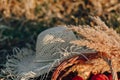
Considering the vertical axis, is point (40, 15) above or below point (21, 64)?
above

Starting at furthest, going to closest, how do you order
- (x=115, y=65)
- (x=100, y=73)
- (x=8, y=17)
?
(x=8, y=17)
(x=100, y=73)
(x=115, y=65)

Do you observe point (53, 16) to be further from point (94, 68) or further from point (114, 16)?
point (94, 68)

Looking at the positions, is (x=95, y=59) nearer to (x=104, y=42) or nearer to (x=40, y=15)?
(x=104, y=42)

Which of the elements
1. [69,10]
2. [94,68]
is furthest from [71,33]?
[69,10]

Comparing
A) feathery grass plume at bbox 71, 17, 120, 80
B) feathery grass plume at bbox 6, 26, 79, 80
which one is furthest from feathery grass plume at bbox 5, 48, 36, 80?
feathery grass plume at bbox 71, 17, 120, 80

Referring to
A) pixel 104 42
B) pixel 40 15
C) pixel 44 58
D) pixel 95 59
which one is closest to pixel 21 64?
pixel 44 58

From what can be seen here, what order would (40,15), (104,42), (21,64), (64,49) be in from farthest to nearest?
(40,15), (21,64), (64,49), (104,42)
